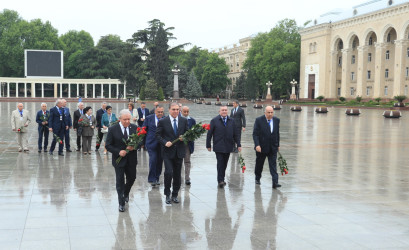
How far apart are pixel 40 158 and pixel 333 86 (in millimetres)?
67748

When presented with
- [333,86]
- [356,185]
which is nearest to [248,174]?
[356,185]

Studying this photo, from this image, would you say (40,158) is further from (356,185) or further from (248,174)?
(356,185)

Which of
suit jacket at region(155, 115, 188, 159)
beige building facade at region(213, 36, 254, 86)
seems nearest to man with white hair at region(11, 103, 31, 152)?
suit jacket at region(155, 115, 188, 159)

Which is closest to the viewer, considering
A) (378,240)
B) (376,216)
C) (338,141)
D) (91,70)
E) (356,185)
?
(378,240)

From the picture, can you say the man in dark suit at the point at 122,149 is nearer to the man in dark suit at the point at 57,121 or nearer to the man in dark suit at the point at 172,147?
the man in dark suit at the point at 172,147

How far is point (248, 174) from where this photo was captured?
424 inches

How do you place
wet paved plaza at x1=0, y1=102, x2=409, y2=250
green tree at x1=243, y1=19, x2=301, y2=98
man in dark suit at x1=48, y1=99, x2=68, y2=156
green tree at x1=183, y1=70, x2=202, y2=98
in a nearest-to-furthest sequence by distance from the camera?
1. wet paved plaza at x1=0, y1=102, x2=409, y2=250
2. man in dark suit at x1=48, y1=99, x2=68, y2=156
3. green tree at x1=243, y1=19, x2=301, y2=98
4. green tree at x1=183, y1=70, x2=202, y2=98

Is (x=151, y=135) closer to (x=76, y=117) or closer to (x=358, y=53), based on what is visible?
(x=76, y=117)

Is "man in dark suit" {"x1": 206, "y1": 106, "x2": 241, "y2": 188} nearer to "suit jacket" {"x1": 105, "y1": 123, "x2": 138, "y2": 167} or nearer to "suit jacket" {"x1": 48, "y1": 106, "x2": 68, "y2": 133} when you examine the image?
"suit jacket" {"x1": 105, "y1": 123, "x2": 138, "y2": 167}

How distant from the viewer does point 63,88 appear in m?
90.5

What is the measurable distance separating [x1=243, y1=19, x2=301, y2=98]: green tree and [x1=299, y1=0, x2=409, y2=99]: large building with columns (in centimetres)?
296

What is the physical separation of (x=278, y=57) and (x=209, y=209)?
246 feet

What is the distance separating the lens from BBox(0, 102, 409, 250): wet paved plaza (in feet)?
18.7

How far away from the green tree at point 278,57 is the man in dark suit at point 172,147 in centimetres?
7364
